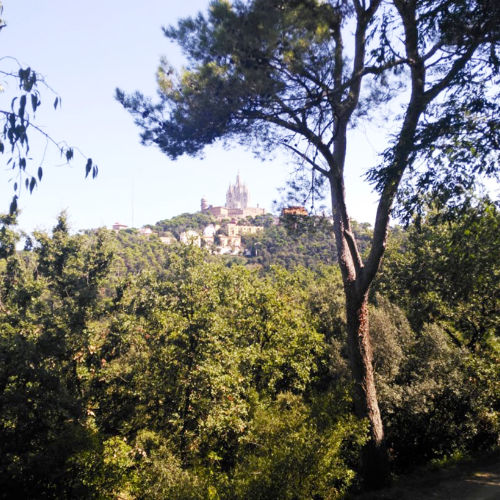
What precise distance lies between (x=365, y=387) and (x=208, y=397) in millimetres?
3537

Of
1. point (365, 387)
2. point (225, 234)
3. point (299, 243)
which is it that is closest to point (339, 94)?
point (365, 387)

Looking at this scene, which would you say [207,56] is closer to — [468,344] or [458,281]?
[458,281]

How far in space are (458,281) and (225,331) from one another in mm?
6180

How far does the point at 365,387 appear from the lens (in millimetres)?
7816

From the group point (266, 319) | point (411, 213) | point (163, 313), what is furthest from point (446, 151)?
point (266, 319)

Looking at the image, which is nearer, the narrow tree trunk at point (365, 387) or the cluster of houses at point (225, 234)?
the narrow tree trunk at point (365, 387)

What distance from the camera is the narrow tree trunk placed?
7.81 meters

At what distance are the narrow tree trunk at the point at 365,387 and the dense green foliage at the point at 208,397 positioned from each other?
0.38 meters

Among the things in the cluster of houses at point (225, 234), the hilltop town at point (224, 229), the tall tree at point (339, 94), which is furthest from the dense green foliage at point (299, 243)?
the hilltop town at point (224, 229)

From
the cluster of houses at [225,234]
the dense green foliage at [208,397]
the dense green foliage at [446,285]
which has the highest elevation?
the cluster of houses at [225,234]

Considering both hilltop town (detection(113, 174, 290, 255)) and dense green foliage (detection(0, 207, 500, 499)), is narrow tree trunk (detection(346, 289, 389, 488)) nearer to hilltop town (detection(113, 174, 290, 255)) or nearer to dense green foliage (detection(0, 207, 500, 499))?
dense green foliage (detection(0, 207, 500, 499))

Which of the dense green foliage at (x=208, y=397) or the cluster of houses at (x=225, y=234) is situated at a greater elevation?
the cluster of houses at (x=225, y=234)

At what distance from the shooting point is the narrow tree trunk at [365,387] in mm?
7811

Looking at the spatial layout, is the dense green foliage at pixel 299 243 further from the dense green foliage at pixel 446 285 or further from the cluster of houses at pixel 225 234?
the cluster of houses at pixel 225 234
